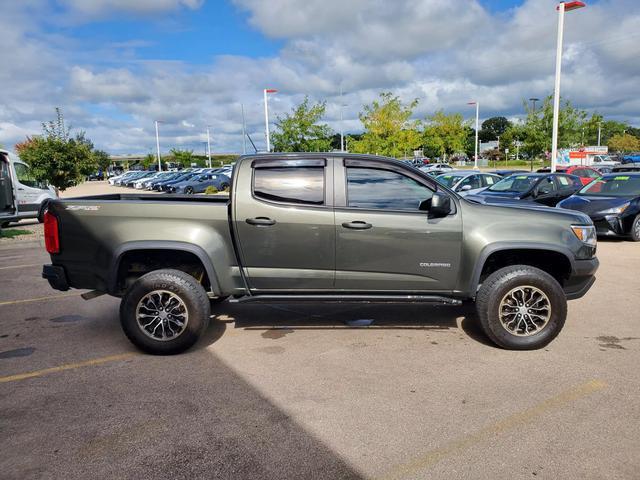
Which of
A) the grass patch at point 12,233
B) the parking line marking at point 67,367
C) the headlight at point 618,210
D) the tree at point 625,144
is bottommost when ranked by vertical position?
the parking line marking at point 67,367

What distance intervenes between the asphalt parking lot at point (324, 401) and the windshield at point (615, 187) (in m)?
6.46

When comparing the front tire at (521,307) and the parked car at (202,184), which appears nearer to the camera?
the front tire at (521,307)

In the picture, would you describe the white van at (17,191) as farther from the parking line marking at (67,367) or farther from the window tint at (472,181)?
the window tint at (472,181)

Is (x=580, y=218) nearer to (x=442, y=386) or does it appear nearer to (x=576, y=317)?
(x=576, y=317)

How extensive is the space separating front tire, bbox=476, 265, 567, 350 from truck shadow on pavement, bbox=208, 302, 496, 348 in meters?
0.34

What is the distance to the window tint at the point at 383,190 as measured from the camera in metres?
4.70

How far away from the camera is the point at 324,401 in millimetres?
3699

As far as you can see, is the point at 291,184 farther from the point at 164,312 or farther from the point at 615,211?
the point at 615,211

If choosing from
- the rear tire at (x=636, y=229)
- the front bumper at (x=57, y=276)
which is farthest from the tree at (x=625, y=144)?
the front bumper at (x=57, y=276)

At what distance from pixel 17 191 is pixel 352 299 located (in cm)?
1455

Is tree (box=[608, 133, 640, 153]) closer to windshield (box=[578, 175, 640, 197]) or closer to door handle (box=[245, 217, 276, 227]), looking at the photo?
windshield (box=[578, 175, 640, 197])

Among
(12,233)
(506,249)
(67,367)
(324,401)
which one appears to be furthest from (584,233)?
(12,233)

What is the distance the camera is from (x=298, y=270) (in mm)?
4672

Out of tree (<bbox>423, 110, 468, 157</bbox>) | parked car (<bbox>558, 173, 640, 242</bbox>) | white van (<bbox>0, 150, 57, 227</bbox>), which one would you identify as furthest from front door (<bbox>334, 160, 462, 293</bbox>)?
tree (<bbox>423, 110, 468, 157</bbox>)
